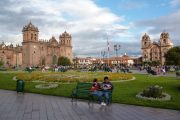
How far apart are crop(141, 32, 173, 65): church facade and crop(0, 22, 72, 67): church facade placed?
3724 centimetres

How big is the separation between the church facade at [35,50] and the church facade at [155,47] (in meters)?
37.2

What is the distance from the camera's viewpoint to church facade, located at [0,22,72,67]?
119750mm

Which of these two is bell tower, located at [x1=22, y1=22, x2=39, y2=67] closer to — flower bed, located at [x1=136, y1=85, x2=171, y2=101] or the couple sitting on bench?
flower bed, located at [x1=136, y1=85, x2=171, y2=101]

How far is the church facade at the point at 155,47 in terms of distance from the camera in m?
129

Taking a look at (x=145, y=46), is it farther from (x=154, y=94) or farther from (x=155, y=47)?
(x=154, y=94)

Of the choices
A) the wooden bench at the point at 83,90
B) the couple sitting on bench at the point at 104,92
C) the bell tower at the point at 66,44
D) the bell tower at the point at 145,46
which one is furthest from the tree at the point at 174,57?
the couple sitting on bench at the point at 104,92

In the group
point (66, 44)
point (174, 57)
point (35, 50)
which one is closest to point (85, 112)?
point (174, 57)

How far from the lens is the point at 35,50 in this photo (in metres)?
123

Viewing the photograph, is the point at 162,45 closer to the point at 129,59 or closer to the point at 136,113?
the point at 129,59

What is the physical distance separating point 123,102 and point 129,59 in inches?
7058

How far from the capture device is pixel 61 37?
479 feet

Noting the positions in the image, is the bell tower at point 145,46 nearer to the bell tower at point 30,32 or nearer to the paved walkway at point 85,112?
the bell tower at point 30,32

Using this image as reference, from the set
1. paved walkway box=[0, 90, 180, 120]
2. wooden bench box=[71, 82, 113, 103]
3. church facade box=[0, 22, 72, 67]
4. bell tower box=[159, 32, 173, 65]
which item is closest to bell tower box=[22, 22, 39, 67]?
church facade box=[0, 22, 72, 67]

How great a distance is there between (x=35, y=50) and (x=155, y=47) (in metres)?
55.2
